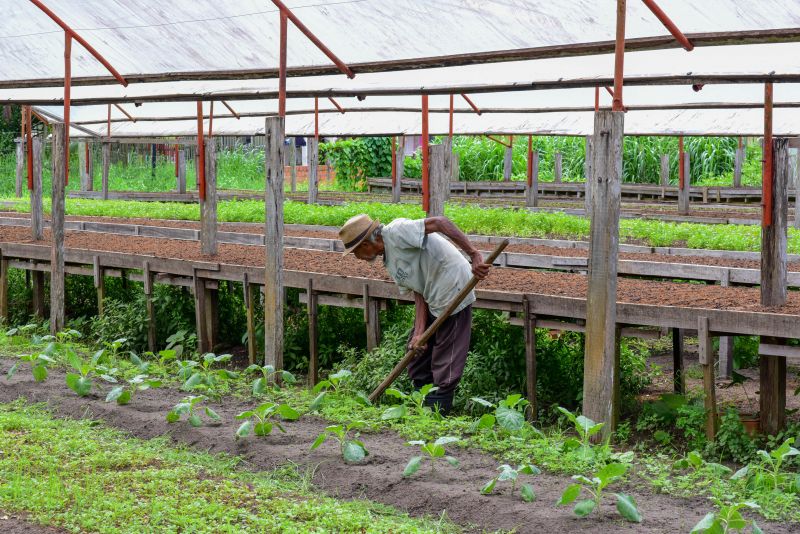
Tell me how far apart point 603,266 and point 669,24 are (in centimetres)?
189

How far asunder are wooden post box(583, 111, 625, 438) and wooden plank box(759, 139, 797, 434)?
1.36m

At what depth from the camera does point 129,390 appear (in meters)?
7.27

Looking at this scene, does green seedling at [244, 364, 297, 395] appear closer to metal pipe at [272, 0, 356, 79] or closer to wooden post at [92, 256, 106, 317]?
metal pipe at [272, 0, 356, 79]

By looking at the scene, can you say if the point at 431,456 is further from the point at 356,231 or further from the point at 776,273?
the point at 776,273

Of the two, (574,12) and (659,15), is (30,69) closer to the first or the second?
(574,12)

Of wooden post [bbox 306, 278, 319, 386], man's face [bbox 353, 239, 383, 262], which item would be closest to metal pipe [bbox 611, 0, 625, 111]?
man's face [bbox 353, 239, 383, 262]

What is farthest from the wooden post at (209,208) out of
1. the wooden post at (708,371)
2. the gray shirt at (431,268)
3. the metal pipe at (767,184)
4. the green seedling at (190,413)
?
the metal pipe at (767,184)

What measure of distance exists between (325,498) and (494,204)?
1816cm

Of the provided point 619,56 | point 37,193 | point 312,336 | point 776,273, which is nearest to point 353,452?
point 619,56

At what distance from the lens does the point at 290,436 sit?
6.20 m

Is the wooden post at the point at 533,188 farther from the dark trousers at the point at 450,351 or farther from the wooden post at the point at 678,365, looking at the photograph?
the dark trousers at the point at 450,351

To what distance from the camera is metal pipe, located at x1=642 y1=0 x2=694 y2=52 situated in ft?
22.5

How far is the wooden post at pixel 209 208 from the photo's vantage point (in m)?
11.1

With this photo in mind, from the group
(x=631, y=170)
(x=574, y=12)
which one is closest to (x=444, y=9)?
(x=574, y=12)
